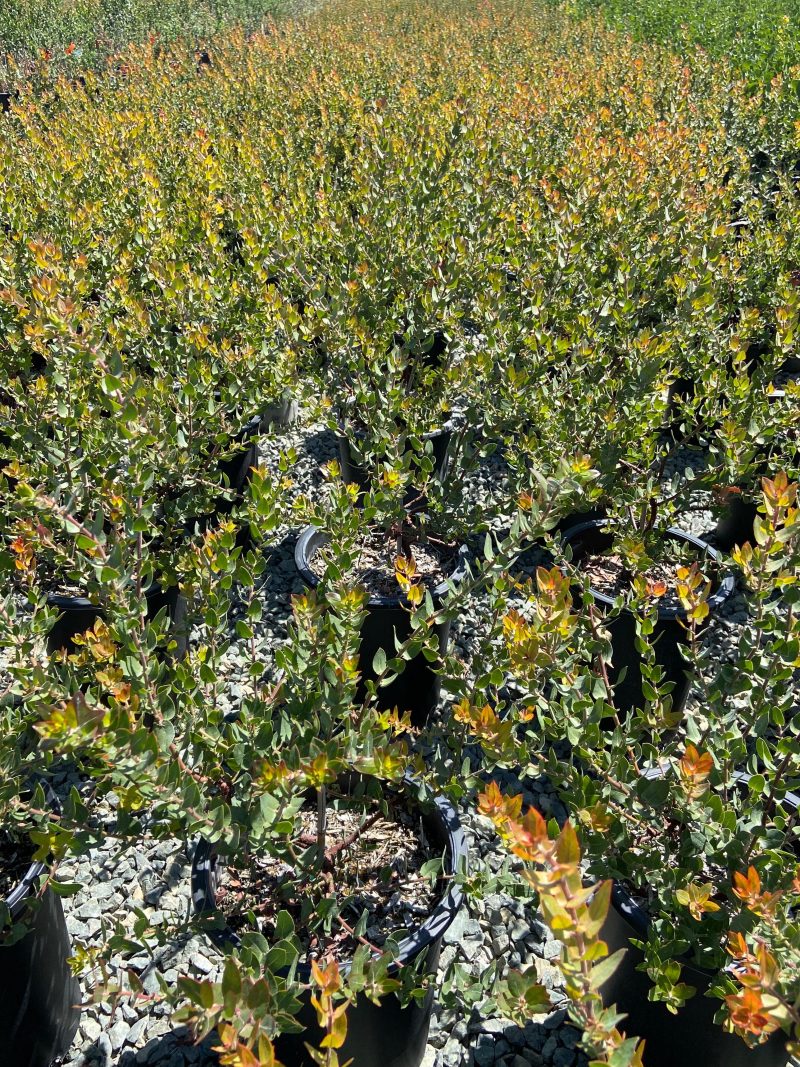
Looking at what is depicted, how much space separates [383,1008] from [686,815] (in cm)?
74

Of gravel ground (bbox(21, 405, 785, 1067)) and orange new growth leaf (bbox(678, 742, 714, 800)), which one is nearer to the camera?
orange new growth leaf (bbox(678, 742, 714, 800))

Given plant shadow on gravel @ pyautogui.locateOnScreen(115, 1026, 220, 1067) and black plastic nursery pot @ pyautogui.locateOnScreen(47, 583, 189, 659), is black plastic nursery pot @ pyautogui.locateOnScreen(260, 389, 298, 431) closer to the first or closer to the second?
black plastic nursery pot @ pyautogui.locateOnScreen(47, 583, 189, 659)

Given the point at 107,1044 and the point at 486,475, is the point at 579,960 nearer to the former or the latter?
the point at 107,1044

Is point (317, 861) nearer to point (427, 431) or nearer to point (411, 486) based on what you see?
point (427, 431)

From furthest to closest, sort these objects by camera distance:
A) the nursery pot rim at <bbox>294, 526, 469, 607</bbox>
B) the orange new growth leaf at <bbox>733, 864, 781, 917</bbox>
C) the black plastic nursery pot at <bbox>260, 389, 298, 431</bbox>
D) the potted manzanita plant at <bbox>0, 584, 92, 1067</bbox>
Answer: the black plastic nursery pot at <bbox>260, 389, 298, 431</bbox>
the nursery pot rim at <bbox>294, 526, 469, 607</bbox>
the potted manzanita plant at <bbox>0, 584, 92, 1067</bbox>
the orange new growth leaf at <bbox>733, 864, 781, 917</bbox>

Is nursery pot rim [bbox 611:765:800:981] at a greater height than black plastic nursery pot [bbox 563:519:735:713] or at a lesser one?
greater

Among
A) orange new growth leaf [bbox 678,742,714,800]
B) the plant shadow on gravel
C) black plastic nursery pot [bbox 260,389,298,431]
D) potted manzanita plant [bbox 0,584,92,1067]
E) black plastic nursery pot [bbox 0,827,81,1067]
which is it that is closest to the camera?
orange new growth leaf [bbox 678,742,714,800]

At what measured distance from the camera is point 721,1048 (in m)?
1.58

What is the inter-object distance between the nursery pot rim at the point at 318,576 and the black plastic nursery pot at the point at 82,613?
47 centimetres

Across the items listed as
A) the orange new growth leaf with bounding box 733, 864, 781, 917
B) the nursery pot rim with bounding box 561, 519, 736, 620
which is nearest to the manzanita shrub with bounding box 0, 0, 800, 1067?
the orange new growth leaf with bounding box 733, 864, 781, 917

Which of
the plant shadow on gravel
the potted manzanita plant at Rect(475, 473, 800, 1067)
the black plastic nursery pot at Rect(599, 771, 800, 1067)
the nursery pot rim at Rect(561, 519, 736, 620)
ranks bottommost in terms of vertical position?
the plant shadow on gravel

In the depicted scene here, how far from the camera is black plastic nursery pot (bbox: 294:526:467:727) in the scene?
8.82 feet

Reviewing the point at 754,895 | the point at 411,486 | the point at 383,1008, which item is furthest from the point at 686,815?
the point at 411,486

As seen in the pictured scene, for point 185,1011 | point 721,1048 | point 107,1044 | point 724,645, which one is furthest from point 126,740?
point 724,645
